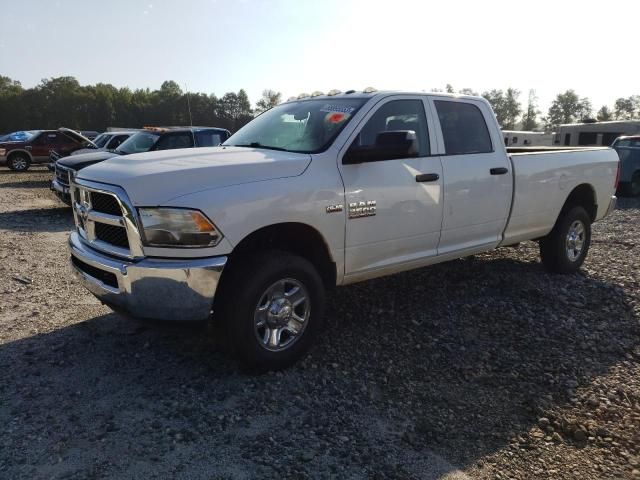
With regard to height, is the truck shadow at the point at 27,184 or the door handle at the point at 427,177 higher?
the door handle at the point at 427,177

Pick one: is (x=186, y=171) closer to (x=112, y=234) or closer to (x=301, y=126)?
(x=112, y=234)

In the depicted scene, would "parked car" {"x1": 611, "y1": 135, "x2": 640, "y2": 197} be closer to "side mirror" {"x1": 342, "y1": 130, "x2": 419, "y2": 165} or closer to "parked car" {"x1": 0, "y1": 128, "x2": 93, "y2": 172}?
"side mirror" {"x1": 342, "y1": 130, "x2": 419, "y2": 165}

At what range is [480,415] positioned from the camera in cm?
318

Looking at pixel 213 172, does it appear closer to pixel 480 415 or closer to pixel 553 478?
pixel 480 415

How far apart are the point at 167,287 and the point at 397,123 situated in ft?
7.70

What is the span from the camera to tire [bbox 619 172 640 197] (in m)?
14.3

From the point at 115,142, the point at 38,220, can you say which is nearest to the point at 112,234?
the point at 38,220

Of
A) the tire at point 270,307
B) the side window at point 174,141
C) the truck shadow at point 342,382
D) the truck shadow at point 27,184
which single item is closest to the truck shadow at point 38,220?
the side window at point 174,141

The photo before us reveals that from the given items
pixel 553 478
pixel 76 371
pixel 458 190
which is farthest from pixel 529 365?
pixel 76 371

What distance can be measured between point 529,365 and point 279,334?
189 centimetres

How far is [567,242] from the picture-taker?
603cm

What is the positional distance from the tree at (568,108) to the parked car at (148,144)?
132m

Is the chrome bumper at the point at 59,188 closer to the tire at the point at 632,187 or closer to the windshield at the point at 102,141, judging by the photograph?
the windshield at the point at 102,141

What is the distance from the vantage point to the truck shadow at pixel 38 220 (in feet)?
28.9
